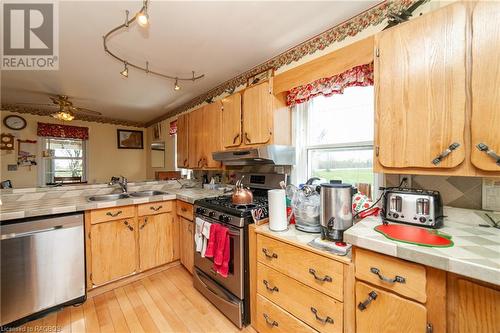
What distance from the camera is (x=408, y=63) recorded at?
104 cm

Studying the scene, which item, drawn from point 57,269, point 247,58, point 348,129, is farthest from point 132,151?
point 348,129

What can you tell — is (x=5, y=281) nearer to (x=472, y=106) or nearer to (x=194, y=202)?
(x=194, y=202)

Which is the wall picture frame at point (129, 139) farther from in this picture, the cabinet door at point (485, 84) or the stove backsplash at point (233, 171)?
the cabinet door at point (485, 84)

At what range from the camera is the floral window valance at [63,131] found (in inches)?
156

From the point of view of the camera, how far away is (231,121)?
2305mm

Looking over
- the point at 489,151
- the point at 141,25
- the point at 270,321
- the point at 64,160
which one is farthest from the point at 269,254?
the point at 64,160

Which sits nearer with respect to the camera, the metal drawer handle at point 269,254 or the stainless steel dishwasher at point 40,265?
the metal drawer handle at point 269,254

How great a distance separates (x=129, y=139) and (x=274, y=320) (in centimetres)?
525

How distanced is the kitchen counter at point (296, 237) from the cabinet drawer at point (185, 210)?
1020 millimetres

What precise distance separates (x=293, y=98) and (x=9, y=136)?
5.18m

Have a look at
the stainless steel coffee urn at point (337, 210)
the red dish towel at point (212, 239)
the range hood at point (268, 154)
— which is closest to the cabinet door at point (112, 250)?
the red dish towel at point (212, 239)

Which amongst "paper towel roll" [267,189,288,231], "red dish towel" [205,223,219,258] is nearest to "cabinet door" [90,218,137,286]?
"red dish towel" [205,223,219,258]

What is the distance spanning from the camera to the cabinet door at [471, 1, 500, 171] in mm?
833

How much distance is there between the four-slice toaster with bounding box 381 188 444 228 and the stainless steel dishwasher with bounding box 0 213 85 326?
99.2 inches
